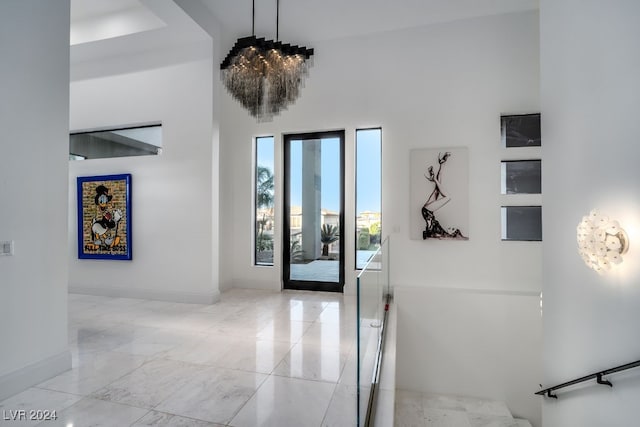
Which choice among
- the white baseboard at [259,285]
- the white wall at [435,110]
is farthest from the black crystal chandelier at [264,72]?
the white baseboard at [259,285]

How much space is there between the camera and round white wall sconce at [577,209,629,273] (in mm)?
2125

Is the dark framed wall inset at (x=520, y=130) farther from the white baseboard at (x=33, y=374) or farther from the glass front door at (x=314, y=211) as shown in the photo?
the white baseboard at (x=33, y=374)

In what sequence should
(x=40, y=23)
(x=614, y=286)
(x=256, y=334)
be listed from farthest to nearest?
(x=256, y=334)
(x=40, y=23)
(x=614, y=286)

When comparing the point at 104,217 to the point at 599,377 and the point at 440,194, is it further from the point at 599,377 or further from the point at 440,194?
the point at 599,377

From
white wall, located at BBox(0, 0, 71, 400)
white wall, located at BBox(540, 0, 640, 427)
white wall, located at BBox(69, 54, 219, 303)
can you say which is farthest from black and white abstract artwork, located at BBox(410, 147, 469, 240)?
white wall, located at BBox(0, 0, 71, 400)

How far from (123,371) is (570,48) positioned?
4.74 meters

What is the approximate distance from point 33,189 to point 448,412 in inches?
220

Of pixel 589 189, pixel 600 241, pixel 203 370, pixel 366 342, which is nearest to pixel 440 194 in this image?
pixel 589 189

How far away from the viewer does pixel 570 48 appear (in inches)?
106

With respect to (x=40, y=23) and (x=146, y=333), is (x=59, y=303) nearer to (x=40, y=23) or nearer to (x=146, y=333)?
(x=146, y=333)

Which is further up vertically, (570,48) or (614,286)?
(570,48)

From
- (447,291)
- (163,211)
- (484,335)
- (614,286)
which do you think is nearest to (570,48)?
(614,286)

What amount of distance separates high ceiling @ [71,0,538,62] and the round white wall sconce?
3.73 metres

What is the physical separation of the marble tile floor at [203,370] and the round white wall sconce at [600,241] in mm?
2060
